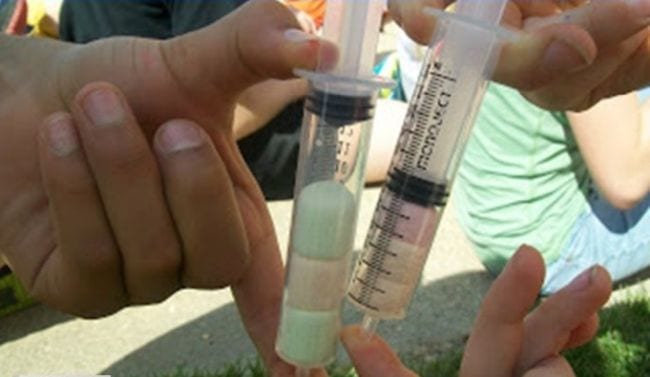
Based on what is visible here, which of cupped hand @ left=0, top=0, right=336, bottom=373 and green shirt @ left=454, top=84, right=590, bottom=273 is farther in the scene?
green shirt @ left=454, top=84, right=590, bottom=273

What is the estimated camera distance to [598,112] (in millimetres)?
1744

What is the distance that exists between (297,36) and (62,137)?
9.4 inches

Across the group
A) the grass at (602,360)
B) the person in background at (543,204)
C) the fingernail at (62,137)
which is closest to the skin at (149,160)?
the fingernail at (62,137)

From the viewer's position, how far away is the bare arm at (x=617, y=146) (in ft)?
5.81

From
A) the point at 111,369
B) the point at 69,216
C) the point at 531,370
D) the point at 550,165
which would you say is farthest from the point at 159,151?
the point at 550,165

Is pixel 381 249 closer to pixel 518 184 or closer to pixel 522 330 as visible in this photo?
pixel 522 330

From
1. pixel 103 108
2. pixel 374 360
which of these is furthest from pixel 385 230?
pixel 103 108

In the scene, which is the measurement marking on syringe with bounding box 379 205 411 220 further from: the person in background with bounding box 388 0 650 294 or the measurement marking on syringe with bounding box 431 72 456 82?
the person in background with bounding box 388 0 650 294

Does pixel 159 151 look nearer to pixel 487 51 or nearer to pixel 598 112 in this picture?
pixel 487 51

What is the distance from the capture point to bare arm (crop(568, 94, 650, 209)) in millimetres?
1771

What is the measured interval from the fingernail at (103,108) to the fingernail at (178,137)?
0.15 feet

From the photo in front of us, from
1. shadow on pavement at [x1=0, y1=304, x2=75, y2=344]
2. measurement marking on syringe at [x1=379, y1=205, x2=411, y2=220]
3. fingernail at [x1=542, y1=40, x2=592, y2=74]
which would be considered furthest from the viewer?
shadow on pavement at [x1=0, y1=304, x2=75, y2=344]

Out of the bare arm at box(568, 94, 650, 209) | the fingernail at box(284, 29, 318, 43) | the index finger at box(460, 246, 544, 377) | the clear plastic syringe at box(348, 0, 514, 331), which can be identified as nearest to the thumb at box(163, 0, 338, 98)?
the fingernail at box(284, 29, 318, 43)

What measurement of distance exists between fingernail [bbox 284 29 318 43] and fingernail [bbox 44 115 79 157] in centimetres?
22
